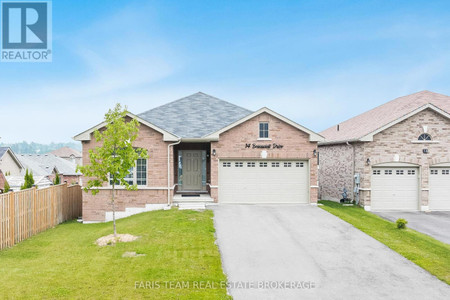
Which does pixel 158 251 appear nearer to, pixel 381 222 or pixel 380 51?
pixel 381 222

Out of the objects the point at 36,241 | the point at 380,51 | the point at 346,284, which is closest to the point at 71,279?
the point at 36,241

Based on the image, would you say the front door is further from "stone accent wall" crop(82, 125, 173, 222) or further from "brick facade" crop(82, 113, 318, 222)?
"stone accent wall" crop(82, 125, 173, 222)

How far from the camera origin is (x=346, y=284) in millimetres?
7449

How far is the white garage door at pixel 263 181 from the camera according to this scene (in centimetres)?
1666

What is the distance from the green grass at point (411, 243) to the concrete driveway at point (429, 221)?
2.38ft

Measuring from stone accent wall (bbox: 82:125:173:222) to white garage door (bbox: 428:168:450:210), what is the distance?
15.1 metres

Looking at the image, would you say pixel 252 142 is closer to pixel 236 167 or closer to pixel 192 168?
pixel 236 167

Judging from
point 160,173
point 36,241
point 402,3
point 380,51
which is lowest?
point 36,241

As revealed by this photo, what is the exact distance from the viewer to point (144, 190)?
1612cm

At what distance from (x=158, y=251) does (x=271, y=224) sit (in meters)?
5.12

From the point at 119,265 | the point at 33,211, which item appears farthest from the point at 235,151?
the point at 33,211

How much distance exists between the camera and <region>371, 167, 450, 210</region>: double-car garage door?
57.1 feet

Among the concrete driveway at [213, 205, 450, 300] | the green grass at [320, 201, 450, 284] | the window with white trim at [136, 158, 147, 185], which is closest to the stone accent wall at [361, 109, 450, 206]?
the green grass at [320, 201, 450, 284]

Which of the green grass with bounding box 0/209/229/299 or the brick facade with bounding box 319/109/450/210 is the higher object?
the brick facade with bounding box 319/109/450/210
